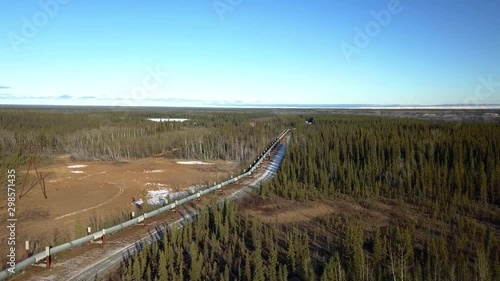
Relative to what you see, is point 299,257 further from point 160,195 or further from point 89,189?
point 89,189

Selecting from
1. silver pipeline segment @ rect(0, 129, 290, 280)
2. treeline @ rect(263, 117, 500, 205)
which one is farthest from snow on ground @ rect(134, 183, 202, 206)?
treeline @ rect(263, 117, 500, 205)

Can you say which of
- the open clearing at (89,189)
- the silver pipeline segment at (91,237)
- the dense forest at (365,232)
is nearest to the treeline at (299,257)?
the dense forest at (365,232)

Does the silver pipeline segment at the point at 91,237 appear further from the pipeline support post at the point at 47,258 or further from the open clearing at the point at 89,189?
the open clearing at the point at 89,189

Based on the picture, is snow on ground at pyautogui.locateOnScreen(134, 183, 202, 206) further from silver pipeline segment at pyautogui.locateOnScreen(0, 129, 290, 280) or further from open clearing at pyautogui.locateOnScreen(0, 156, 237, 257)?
silver pipeline segment at pyautogui.locateOnScreen(0, 129, 290, 280)

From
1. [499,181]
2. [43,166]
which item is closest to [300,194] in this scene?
[499,181]

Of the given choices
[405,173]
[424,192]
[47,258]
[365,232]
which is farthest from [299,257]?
[405,173]
